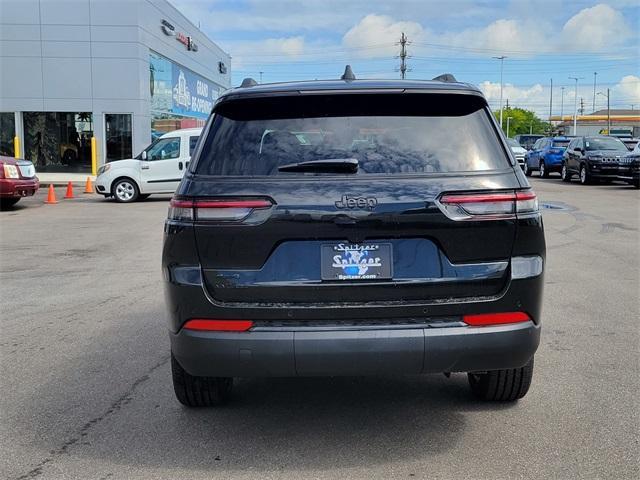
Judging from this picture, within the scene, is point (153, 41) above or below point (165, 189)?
above

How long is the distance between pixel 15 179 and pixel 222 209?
561 inches

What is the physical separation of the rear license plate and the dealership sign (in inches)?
1335

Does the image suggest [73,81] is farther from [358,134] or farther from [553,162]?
[358,134]

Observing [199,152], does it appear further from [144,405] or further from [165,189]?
[165,189]

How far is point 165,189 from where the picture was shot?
1925 centimetres

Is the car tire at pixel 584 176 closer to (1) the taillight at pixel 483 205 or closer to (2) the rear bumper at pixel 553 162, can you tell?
(2) the rear bumper at pixel 553 162

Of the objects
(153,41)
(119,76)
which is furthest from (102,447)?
(153,41)

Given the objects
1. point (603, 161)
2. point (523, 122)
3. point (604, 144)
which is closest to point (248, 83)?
point (603, 161)

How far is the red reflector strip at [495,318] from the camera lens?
3400 millimetres

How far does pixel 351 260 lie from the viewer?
133 inches

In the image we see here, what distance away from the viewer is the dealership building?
3048cm

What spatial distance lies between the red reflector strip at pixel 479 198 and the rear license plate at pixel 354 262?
38 cm

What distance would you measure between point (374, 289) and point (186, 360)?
1025mm

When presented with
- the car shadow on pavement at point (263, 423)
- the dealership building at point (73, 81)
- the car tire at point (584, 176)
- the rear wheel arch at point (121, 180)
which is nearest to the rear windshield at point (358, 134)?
the car shadow on pavement at point (263, 423)
